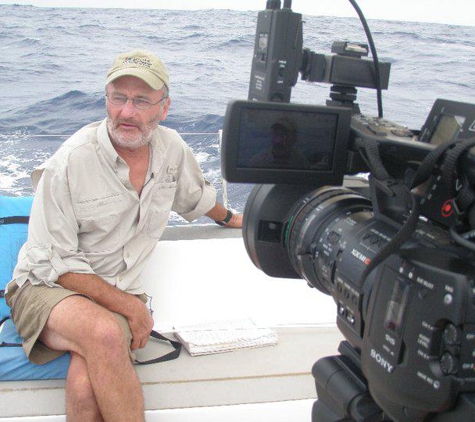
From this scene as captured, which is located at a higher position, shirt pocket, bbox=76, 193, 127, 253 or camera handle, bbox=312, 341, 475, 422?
camera handle, bbox=312, 341, 475, 422

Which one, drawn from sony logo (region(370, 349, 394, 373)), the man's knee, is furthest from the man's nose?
sony logo (region(370, 349, 394, 373))

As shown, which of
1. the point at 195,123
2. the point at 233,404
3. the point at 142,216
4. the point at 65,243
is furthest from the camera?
the point at 195,123

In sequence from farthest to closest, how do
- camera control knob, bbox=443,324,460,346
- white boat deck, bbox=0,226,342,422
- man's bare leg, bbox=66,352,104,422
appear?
white boat deck, bbox=0,226,342,422 → man's bare leg, bbox=66,352,104,422 → camera control knob, bbox=443,324,460,346

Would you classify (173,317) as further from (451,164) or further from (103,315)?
(451,164)

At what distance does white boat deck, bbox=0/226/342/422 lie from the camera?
1.82 meters

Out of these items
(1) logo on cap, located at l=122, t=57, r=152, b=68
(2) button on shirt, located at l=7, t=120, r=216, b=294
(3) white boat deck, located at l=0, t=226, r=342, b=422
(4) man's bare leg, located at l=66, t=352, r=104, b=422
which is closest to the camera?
(4) man's bare leg, located at l=66, t=352, r=104, b=422

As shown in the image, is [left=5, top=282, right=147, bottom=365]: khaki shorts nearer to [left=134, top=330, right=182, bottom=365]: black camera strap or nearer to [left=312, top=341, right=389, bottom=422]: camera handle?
[left=134, top=330, right=182, bottom=365]: black camera strap

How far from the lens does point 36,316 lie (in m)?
1.86

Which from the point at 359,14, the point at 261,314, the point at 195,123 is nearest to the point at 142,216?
the point at 261,314

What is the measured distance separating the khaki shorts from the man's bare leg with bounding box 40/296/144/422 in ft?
0.07

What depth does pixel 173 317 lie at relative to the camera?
2.30m

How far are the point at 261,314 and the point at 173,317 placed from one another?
0.31 m

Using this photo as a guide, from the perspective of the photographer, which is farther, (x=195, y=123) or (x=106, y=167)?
(x=195, y=123)

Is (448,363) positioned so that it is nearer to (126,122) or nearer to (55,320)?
(55,320)
